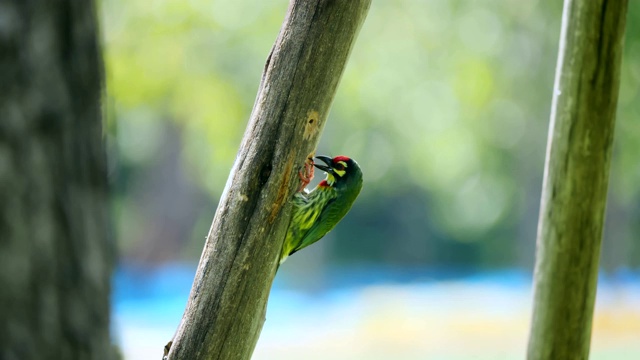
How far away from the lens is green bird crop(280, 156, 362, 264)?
1992mm

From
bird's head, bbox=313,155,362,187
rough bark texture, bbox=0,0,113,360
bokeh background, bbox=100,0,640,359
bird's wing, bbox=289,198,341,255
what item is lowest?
rough bark texture, bbox=0,0,113,360

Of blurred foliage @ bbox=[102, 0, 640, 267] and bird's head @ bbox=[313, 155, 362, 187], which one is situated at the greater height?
blurred foliage @ bbox=[102, 0, 640, 267]

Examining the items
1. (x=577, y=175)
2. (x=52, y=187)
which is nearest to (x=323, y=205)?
(x=577, y=175)

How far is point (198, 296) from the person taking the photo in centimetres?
186

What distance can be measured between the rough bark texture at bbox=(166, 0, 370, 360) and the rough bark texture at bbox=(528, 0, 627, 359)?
767 millimetres

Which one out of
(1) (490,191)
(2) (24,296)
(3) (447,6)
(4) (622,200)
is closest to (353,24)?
(2) (24,296)

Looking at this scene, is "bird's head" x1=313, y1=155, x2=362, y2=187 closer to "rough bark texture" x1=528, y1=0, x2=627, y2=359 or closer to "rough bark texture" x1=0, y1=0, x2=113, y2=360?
"rough bark texture" x1=528, y1=0, x2=627, y2=359

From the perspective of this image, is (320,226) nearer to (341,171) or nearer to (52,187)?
(341,171)

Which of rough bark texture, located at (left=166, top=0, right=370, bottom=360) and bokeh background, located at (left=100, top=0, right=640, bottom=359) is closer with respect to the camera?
rough bark texture, located at (left=166, top=0, right=370, bottom=360)

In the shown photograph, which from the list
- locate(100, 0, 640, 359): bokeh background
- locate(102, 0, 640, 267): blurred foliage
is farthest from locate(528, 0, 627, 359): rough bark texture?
locate(102, 0, 640, 267): blurred foliage

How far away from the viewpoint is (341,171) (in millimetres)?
2352

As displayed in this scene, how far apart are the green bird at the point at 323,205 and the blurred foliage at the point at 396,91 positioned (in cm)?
904

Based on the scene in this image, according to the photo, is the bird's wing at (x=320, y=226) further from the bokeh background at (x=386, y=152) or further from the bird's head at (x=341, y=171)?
the bokeh background at (x=386, y=152)

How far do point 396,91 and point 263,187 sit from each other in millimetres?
11796
